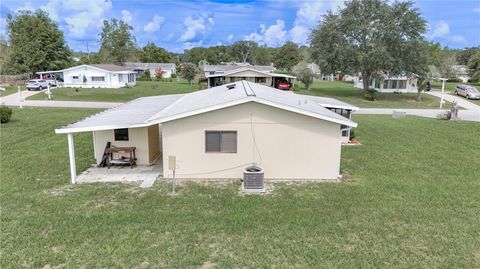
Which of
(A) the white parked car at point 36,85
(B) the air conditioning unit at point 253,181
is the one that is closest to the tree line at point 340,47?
(A) the white parked car at point 36,85

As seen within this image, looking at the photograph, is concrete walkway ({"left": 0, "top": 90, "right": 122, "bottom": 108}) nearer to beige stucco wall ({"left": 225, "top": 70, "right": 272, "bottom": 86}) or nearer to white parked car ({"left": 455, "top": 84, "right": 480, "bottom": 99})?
beige stucco wall ({"left": 225, "top": 70, "right": 272, "bottom": 86})

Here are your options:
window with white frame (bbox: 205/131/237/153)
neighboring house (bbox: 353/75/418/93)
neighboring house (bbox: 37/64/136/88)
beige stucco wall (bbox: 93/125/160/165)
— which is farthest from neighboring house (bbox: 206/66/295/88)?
window with white frame (bbox: 205/131/237/153)

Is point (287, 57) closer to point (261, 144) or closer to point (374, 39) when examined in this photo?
point (374, 39)

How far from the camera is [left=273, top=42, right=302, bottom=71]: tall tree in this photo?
99312 millimetres

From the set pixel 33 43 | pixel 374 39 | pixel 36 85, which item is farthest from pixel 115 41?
pixel 374 39

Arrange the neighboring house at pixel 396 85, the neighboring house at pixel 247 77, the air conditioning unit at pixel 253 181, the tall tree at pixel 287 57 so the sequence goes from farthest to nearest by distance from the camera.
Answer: the tall tree at pixel 287 57 < the neighboring house at pixel 396 85 < the neighboring house at pixel 247 77 < the air conditioning unit at pixel 253 181

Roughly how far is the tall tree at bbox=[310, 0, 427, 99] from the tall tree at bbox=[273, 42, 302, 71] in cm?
5779

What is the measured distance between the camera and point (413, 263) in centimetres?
696

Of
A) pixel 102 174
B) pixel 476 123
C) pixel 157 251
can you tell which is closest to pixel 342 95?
pixel 476 123

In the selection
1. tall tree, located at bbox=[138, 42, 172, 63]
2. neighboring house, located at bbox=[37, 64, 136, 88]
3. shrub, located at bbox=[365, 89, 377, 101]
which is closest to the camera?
shrub, located at bbox=[365, 89, 377, 101]

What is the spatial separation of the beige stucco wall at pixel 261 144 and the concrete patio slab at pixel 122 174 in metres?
0.71

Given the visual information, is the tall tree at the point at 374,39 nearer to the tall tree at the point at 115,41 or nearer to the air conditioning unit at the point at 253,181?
the air conditioning unit at the point at 253,181

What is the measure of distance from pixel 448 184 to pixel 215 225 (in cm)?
823

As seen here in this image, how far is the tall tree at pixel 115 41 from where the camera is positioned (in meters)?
71.9
